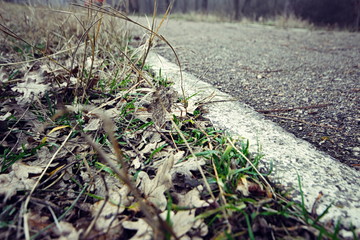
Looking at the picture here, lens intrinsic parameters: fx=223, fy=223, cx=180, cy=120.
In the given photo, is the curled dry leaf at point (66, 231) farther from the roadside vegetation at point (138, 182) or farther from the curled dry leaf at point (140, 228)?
the curled dry leaf at point (140, 228)

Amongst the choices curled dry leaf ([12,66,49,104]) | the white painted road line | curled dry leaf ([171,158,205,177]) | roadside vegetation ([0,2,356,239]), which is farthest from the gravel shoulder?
curled dry leaf ([12,66,49,104])

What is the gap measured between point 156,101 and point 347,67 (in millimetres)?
1967

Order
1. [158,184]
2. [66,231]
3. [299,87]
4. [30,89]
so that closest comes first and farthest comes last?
[66,231] → [158,184] → [30,89] → [299,87]

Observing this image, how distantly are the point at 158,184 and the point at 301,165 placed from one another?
484 mm

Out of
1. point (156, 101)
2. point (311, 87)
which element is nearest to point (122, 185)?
point (156, 101)

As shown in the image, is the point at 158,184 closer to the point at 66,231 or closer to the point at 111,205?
the point at 111,205

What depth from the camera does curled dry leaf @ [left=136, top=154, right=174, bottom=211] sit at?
68 cm

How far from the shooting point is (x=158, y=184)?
725 mm

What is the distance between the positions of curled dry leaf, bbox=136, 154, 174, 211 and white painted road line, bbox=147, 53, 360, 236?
329mm

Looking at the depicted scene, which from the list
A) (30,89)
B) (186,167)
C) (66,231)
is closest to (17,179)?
(66,231)

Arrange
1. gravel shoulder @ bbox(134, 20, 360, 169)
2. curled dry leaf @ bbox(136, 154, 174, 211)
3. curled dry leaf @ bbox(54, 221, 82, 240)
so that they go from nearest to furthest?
curled dry leaf @ bbox(54, 221, 82, 240) < curled dry leaf @ bbox(136, 154, 174, 211) < gravel shoulder @ bbox(134, 20, 360, 169)

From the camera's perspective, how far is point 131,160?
0.86 meters

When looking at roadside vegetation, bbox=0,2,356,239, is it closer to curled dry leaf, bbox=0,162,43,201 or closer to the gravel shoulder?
curled dry leaf, bbox=0,162,43,201

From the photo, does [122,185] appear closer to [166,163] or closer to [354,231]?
[166,163]
